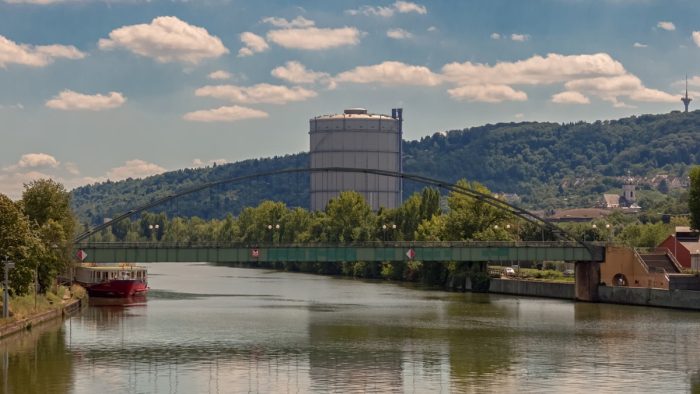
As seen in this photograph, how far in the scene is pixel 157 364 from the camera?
3000 inches

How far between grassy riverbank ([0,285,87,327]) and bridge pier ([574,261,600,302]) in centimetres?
5724

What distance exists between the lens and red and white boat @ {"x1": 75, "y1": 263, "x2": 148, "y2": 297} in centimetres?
14700

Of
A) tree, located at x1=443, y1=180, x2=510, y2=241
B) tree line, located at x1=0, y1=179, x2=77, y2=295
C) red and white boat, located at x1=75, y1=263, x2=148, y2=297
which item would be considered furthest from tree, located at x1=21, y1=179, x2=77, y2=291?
tree, located at x1=443, y1=180, x2=510, y2=241

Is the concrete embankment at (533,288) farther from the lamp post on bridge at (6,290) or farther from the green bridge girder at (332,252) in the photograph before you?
the lamp post on bridge at (6,290)

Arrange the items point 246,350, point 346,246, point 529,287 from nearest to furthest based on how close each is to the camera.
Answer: point 246,350 → point 346,246 → point 529,287

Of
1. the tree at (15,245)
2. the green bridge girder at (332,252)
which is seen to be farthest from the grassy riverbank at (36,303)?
the green bridge girder at (332,252)

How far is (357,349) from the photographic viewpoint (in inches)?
3369

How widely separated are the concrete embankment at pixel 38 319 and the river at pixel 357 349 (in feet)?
3.85

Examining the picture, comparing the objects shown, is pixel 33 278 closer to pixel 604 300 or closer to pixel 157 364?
pixel 157 364

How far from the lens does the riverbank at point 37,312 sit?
292 feet

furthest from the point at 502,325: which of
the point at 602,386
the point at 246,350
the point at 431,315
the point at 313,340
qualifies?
the point at 602,386

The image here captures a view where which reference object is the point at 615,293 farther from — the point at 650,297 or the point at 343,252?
the point at 343,252

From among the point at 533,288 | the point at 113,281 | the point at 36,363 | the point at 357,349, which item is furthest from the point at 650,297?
the point at 36,363

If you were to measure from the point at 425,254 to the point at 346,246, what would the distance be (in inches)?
372
